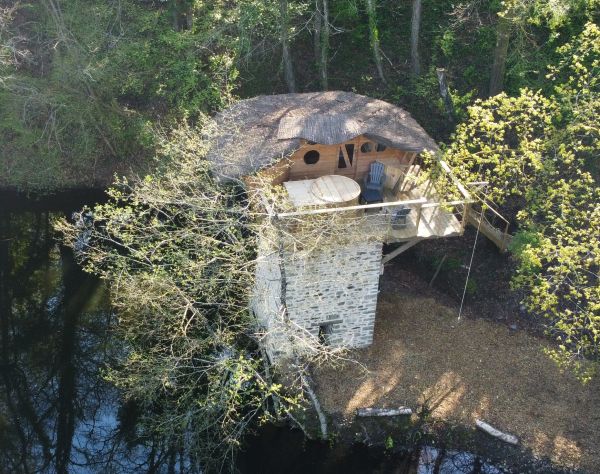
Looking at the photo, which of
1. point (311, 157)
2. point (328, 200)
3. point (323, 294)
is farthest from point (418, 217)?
point (311, 157)

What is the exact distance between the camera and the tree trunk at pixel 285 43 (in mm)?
20047

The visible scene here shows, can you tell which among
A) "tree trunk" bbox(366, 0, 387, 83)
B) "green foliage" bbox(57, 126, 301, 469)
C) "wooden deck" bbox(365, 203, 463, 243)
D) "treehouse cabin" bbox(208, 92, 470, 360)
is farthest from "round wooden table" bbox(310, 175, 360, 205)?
"tree trunk" bbox(366, 0, 387, 83)

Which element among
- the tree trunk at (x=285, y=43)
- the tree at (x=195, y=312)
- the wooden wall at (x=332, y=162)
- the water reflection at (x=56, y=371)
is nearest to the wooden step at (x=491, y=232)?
the wooden wall at (x=332, y=162)

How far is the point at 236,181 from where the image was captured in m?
14.3

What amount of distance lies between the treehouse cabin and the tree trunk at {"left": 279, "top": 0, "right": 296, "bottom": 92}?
15.5 ft

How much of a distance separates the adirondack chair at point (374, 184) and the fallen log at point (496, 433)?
241 inches

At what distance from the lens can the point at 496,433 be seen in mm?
14633

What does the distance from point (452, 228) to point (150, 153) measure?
1323 centimetres

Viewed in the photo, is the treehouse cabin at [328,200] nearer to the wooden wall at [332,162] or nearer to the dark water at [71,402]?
the wooden wall at [332,162]

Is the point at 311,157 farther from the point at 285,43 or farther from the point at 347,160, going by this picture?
the point at 285,43

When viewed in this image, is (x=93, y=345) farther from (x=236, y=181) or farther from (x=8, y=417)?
(x=236, y=181)

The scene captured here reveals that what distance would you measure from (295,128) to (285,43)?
7348 millimetres

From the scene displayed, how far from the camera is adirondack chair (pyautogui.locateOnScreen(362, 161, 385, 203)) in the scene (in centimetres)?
1548

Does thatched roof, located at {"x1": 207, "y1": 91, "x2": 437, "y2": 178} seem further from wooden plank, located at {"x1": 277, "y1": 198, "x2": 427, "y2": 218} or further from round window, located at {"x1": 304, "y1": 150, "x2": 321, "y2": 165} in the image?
wooden plank, located at {"x1": 277, "y1": 198, "x2": 427, "y2": 218}
